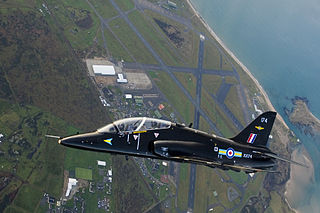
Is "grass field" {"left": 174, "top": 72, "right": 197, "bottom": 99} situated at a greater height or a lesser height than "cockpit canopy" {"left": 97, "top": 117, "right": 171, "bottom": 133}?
greater

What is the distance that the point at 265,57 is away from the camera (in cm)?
11831

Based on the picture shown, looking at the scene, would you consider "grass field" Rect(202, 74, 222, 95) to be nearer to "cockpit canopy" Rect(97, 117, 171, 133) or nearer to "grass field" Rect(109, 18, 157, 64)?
"grass field" Rect(109, 18, 157, 64)

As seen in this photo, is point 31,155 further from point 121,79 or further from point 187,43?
point 187,43

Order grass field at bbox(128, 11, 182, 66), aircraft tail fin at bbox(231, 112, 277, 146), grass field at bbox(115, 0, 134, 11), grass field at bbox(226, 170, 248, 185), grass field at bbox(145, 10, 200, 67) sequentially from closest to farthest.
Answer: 1. aircraft tail fin at bbox(231, 112, 277, 146)
2. grass field at bbox(226, 170, 248, 185)
3. grass field at bbox(128, 11, 182, 66)
4. grass field at bbox(145, 10, 200, 67)
5. grass field at bbox(115, 0, 134, 11)

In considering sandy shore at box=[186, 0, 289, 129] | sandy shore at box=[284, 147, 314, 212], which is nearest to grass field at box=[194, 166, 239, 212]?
sandy shore at box=[284, 147, 314, 212]

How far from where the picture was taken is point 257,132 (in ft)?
145

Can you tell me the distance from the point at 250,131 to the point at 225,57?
2560 inches

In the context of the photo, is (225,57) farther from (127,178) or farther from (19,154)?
(19,154)

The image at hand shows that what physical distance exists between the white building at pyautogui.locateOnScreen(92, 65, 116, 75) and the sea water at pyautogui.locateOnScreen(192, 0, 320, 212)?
1715 inches

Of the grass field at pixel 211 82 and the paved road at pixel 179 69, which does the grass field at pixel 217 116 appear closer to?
the grass field at pixel 211 82

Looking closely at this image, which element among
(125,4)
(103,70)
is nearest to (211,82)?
(103,70)

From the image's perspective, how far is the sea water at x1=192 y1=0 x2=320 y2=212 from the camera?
10724cm

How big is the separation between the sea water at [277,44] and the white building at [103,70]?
43.6 m

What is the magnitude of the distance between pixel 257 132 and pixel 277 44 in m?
91.1
